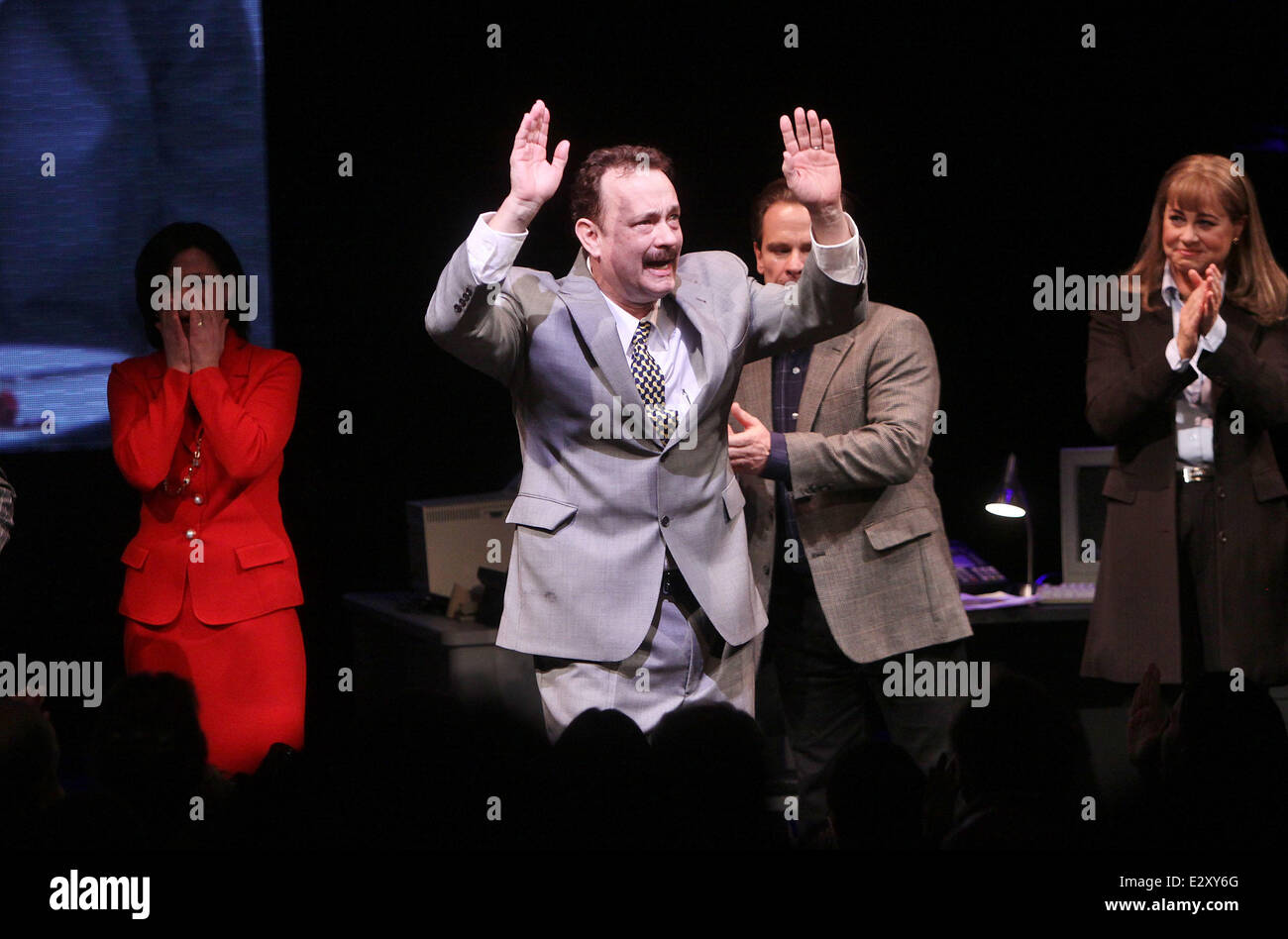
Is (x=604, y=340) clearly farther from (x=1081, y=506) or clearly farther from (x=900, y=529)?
(x=1081, y=506)

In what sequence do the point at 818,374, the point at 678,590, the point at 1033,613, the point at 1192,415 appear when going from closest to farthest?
the point at 678,590 → the point at 818,374 → the point at 1192,415 → the point at 1033,613

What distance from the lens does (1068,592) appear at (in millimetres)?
4855

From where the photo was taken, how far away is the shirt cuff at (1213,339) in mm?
4047

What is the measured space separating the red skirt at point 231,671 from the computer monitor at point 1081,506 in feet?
7.87

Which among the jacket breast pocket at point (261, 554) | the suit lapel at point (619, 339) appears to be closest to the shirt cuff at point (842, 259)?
the suit lapel at point (619, 339)

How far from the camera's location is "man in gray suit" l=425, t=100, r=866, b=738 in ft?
10.8

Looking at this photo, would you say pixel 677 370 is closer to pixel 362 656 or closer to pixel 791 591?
pixel 791 591

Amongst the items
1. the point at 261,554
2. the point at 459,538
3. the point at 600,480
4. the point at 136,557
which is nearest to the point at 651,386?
the point at 600,480

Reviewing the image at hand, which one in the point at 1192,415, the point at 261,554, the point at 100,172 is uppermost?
the point at 100,172

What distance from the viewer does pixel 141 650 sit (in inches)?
158

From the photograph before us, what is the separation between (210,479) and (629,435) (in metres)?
1.27

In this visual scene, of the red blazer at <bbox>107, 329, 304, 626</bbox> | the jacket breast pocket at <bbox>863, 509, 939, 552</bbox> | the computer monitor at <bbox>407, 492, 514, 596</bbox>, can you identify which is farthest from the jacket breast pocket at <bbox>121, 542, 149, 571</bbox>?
the jacket breast pocket at <bbox>863, 509, 939, 552</bbox>

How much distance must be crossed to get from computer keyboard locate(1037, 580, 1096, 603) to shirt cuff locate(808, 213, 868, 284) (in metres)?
1.82

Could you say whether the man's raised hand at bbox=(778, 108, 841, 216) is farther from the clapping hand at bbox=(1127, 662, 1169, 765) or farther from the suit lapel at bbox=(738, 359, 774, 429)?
the clapping hand at bbox=(1127, 662, 1169, 765)
